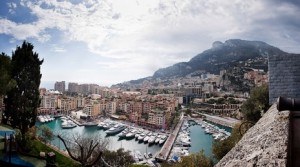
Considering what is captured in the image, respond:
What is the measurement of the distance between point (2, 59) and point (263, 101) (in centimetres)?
1321

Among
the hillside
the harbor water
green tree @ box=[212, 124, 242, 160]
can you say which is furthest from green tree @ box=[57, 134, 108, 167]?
the hillside

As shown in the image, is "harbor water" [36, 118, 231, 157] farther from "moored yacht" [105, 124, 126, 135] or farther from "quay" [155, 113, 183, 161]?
"quay" [155, 113, 183, 161]

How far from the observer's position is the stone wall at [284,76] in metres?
7.78

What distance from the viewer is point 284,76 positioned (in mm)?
7953

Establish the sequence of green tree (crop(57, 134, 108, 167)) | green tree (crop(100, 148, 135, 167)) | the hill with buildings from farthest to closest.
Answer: the hill with buildings
green tree (crop(100, 148, 135, 167))
green tree (crop(57, 134, 108, 167))

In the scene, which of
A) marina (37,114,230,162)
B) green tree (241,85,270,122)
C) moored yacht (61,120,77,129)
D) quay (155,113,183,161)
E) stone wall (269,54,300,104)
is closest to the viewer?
stone wall (269,54,300,104)

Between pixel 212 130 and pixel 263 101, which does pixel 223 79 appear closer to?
pixel 212 130

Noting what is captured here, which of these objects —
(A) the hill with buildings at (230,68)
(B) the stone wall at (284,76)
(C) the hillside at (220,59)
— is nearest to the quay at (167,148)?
(B) the stone wall at (284,76)

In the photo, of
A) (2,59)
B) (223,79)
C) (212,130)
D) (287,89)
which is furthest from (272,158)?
(223,79)

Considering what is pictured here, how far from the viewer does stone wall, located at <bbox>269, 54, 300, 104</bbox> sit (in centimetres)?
778

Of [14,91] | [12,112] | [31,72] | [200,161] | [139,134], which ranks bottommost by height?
[139,134]

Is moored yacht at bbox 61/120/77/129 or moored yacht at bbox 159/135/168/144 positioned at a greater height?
moored yacht at bbox 61/120/77/129

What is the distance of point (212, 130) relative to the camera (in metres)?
57.2

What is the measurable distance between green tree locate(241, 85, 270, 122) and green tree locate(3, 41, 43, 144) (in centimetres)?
1130
